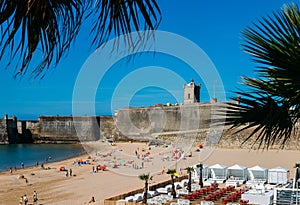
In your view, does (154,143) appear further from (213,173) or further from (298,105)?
(298,105)

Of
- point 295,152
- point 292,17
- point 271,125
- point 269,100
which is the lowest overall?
point 295,152

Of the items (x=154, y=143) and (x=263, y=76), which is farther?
(x=154, y=143)

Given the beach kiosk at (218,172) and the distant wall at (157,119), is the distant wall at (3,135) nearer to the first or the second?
the distant wall at (157,119)

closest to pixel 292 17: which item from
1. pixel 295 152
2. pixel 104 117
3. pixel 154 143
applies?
pixel 295 152

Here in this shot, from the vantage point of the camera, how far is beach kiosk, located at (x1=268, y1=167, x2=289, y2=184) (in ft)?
64.1

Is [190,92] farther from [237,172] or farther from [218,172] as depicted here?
[237,172]

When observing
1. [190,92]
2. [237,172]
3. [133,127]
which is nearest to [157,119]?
[133,127]

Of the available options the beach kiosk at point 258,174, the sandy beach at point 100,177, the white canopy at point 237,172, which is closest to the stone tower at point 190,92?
the sandy beach at point 100,177

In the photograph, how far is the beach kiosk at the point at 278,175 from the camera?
19547 mm

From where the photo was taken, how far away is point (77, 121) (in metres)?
69.0

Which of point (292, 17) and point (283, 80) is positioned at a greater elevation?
point (292, 17)

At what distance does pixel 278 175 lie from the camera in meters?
19.9

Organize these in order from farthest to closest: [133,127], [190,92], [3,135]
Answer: [3,135], [190,92], [133,127]

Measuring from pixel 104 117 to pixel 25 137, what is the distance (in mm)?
16140
